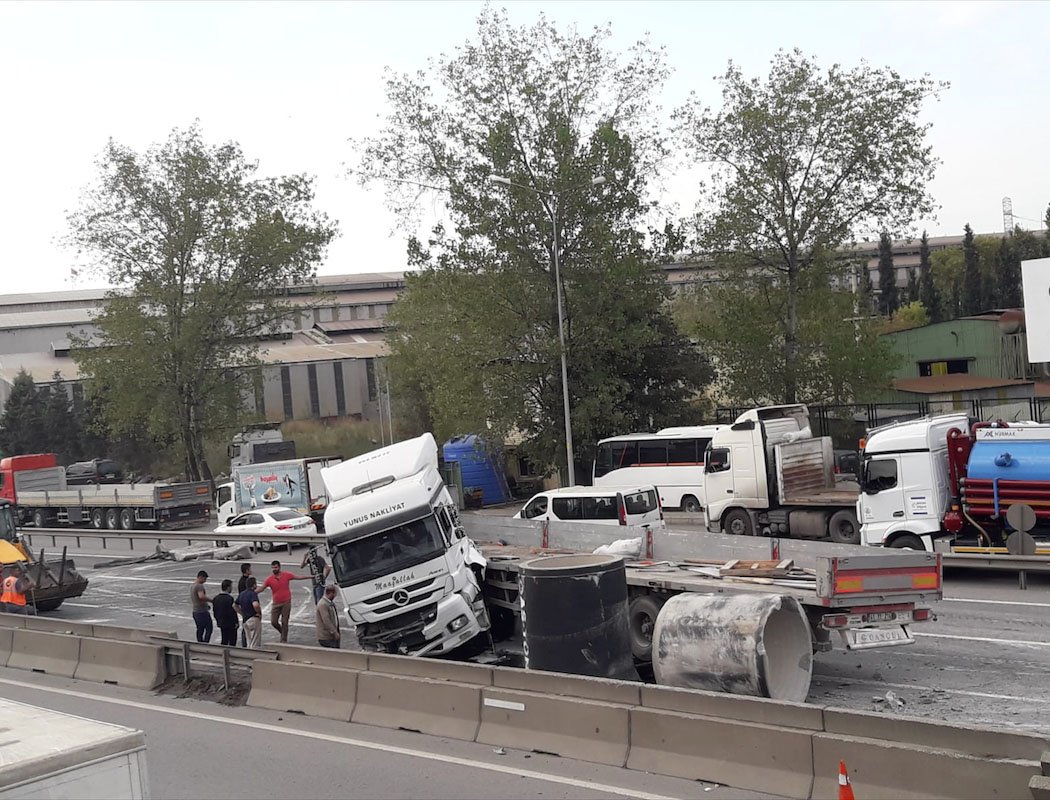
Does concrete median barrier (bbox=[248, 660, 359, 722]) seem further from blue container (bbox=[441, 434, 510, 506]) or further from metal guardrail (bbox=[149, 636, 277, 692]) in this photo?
blue container (bbox=[441, 434, 510, 506])

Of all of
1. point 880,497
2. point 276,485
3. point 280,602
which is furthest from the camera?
point 276,485

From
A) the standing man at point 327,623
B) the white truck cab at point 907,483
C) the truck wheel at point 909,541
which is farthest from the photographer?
the truck wheel at point 909,541

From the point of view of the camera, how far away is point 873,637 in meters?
12.7

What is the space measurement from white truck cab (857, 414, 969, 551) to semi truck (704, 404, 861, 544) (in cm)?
417

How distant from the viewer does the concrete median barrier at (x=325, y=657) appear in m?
13.5

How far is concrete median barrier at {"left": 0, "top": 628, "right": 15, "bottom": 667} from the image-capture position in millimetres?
18375

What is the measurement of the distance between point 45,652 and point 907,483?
15.9m

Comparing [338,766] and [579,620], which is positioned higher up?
[579,620]

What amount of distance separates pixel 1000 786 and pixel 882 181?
1386 inches

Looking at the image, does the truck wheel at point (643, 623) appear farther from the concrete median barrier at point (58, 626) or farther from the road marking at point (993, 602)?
the concrete median barrier at point (58, 626)

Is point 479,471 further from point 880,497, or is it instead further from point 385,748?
point 385,748

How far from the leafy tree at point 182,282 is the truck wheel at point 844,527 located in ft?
114

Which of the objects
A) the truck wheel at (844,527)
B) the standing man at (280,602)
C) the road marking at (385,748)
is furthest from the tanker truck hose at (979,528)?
the road marking at (385,748)

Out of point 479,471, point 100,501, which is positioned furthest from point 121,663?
point 100,501
